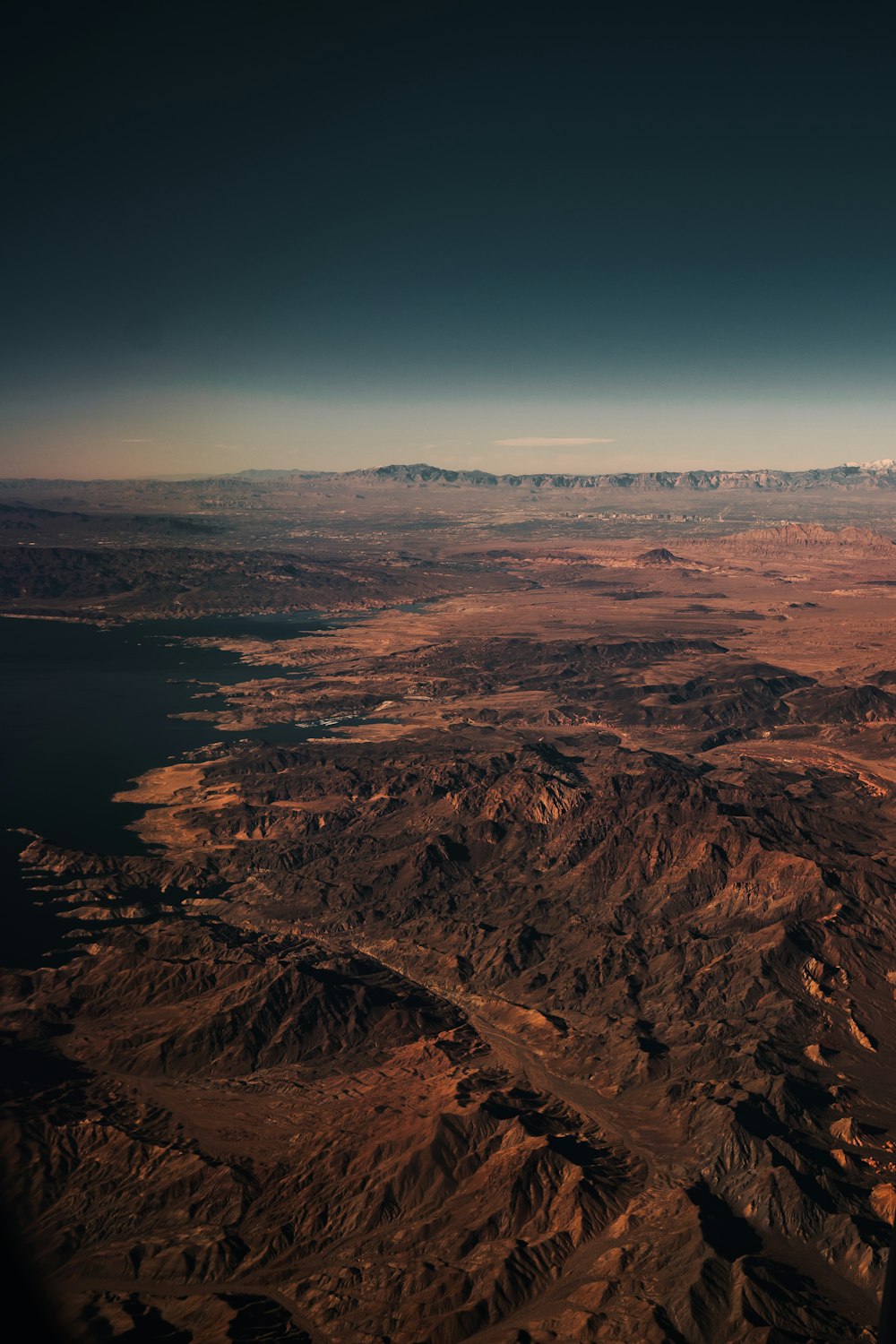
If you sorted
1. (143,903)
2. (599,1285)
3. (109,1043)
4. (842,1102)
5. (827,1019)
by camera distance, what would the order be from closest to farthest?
1. (599,1285)
2. (842,1102)
3. (109,1043)
4. (827,1019)
5. (143,903)

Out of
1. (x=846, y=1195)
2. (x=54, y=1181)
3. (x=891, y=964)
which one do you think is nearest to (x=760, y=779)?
A: (x=891, y=964)

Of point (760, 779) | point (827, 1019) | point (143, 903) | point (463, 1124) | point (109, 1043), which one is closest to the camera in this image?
point (463, 1124)

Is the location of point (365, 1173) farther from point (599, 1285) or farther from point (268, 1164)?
point (599, 1285)

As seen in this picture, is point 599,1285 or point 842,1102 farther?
point 842,1102

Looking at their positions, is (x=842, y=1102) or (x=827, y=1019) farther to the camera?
(x=827, y=1019)

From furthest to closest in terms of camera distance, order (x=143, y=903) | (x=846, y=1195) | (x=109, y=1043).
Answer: (x=143, y=903), (x=109, y=1043), (x=846, y=1195)

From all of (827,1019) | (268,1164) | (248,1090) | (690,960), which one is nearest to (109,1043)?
(248,1090)

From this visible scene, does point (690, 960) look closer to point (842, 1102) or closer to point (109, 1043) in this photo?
point (842, 1102)

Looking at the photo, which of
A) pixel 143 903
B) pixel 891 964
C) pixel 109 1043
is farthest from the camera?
pixel 143 903
